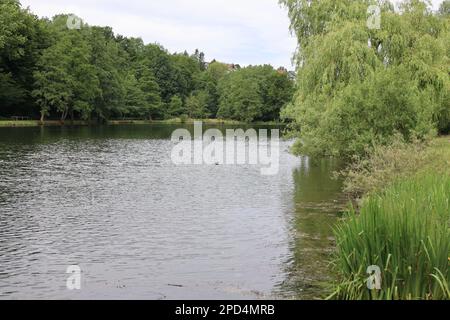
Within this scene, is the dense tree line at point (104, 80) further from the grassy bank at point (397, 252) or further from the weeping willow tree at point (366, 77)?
the grassy bank at point (397, 252)

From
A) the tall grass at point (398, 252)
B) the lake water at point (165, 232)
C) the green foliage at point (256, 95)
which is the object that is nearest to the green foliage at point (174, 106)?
the green foliage at point (256, 95)

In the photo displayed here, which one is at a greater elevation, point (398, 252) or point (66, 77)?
point (66, 77)

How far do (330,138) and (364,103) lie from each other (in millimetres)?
2506

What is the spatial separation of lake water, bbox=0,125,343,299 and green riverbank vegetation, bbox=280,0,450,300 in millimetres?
1719

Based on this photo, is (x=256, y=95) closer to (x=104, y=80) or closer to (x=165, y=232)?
(x=104, y=80)

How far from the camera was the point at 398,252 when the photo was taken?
8.24 meters

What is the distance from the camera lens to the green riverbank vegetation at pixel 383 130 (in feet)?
27.2

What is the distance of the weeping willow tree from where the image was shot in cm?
2334

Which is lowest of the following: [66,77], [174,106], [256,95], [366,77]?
[366,77]

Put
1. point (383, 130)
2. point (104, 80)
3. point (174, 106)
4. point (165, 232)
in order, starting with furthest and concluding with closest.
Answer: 1. point (174, 106)
2. point (104, 80)
3. point (383, 130)
4. point (165, 232)

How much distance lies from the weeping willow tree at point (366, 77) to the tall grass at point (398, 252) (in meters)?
14.4

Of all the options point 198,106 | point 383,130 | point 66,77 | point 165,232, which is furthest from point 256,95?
point 165,232

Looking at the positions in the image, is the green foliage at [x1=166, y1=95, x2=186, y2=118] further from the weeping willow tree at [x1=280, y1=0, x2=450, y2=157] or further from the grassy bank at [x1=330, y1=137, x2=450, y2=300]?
the grassy bank at [x1=330, y1=137, x2=450, y2=300]

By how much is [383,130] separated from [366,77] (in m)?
3.49
